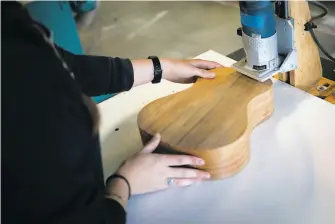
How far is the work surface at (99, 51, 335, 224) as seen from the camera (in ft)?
2.00

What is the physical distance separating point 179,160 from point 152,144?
0.05 m

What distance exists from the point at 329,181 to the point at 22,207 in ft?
1.47


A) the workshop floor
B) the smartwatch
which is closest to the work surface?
the smartwatch

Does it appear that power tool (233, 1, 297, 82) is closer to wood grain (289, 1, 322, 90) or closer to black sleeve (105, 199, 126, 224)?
wood grain (289, 1, 322, 90)

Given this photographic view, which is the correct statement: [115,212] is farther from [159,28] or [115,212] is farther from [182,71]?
[159,28]

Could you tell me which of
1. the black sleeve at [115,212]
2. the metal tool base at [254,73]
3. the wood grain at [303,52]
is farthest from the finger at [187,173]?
the wood grain at [303,52]

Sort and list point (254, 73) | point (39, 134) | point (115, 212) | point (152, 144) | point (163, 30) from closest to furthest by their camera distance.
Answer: point (39, 134) → point (115, 212) → point (152, 144) → point (254, 73) → point (163, 30)

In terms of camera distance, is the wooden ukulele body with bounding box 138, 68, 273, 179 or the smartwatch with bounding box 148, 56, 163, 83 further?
the smartwatch with bounding box 148, 56, 163, 83

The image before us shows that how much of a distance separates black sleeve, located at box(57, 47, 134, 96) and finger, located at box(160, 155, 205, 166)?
0.19 metres

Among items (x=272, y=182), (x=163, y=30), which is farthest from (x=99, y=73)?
(x=163, y=30)

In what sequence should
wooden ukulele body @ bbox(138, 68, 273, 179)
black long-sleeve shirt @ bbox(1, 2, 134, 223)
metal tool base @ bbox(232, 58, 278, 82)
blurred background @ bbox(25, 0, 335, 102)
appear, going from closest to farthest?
black long-sleeve shirt @ bbox(1, 2, 134, 223)
wooden ukulele body @ bbox(138, 68, 273, 179)
metal tool base @ bbox(232, 58, 278, 82)
blurred background @ bbox(25, 0, 335, 102)

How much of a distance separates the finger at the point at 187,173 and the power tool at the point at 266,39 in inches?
8.7

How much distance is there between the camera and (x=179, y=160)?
64cm

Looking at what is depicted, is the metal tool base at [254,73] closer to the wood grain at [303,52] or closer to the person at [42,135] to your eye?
the wood grain at [303,52]
